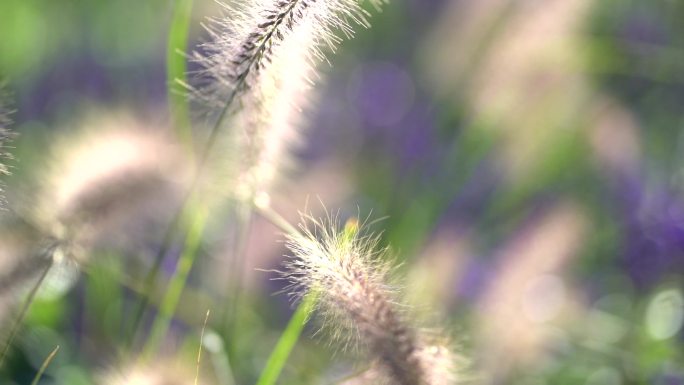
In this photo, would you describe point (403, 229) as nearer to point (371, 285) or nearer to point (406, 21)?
point (371, 285)

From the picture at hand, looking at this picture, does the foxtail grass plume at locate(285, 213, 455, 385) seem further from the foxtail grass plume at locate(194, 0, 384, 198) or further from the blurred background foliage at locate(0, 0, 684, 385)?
the blurred background foliage at locate(0, 0, 684, 385)

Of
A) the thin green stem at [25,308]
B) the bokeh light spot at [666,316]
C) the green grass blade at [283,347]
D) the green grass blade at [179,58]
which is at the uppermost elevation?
the bokeh light spot at [666,316]

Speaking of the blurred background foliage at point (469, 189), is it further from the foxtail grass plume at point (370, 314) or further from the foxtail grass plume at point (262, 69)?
the foxtail grass plume at point (370, 314)

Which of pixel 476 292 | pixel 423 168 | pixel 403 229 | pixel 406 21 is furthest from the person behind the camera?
pixel 406 21

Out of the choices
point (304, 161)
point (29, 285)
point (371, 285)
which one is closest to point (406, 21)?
point (304, 161)

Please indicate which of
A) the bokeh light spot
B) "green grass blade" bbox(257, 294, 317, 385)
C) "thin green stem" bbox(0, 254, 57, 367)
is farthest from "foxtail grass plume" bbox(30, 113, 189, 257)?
the bokeh light spot

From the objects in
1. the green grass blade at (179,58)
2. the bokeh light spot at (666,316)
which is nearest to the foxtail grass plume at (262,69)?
the green grass blade at (179,58)
